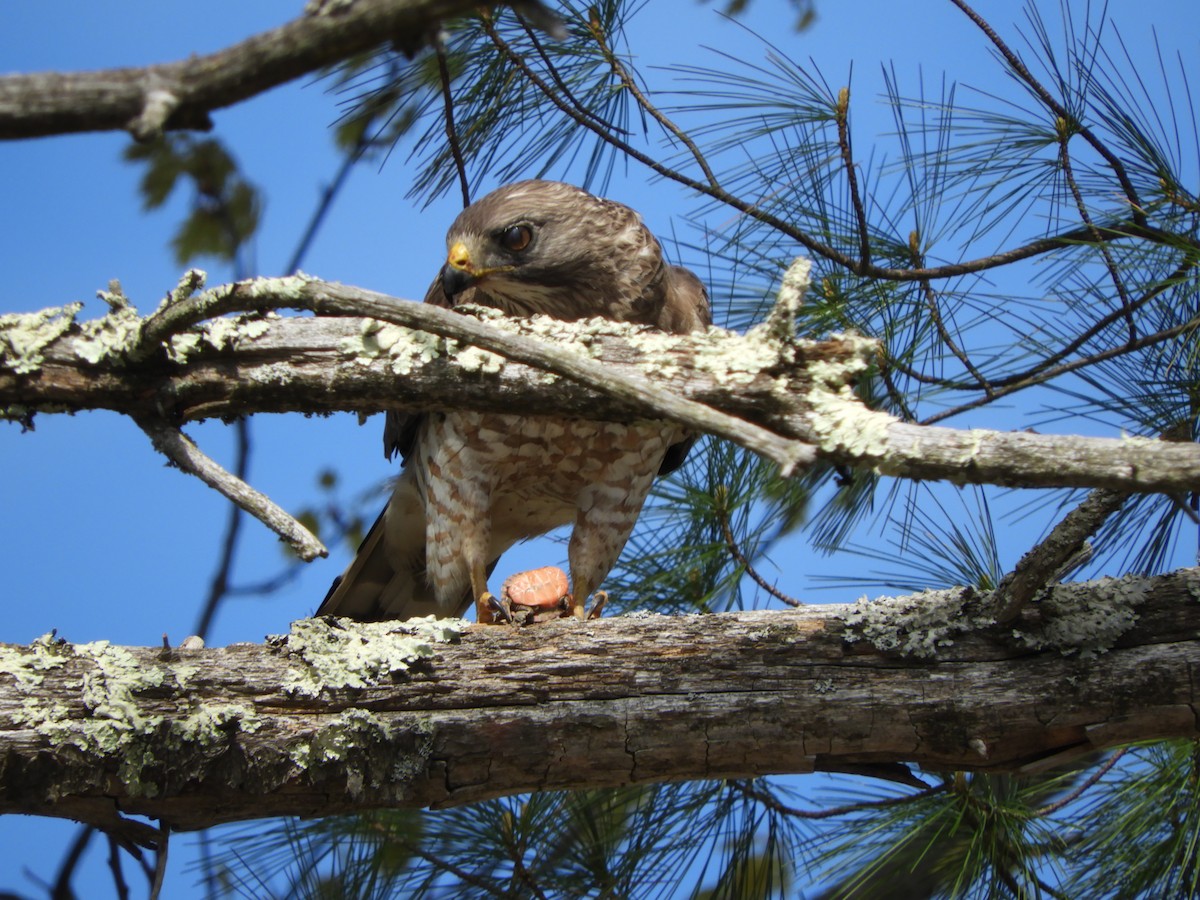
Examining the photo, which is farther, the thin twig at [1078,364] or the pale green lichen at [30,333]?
the thin twig at [1078,364]

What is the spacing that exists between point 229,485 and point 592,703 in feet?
2.78

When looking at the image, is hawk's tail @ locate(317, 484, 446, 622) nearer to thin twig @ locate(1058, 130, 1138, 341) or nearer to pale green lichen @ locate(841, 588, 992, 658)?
pale green lichen @ locate(841, 588, 992, 658)

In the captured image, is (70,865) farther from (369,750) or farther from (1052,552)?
(1052,552)

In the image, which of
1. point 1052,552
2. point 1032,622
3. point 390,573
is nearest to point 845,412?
point 1052,552

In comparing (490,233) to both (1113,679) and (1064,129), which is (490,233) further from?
(1113,679)

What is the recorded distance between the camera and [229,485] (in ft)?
6.35

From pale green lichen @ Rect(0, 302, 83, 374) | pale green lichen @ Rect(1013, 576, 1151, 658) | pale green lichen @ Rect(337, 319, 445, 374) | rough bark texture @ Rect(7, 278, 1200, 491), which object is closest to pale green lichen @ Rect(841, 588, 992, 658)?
pale green lichen @ Rect(1013, 576, 1151, 658)

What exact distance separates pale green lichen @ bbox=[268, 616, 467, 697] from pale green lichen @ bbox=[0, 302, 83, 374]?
745mm

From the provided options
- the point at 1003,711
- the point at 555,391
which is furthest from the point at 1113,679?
the point at 555,391

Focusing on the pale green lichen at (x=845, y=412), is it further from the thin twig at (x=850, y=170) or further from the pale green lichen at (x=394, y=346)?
the thin twig at (x=850, y=170)

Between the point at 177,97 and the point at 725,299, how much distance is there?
280 cm

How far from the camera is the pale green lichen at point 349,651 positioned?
88.7 inches

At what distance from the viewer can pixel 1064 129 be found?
3.03 m

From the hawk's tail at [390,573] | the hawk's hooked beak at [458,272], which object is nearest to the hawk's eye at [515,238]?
the hawk's hooked beak at [458,272]
